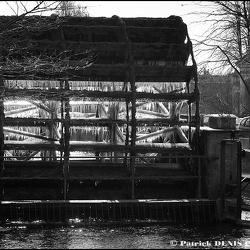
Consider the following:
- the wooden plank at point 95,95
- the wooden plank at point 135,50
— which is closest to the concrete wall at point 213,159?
the wooden plank at point 95,95

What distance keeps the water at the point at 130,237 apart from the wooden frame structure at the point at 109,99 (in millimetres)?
1612

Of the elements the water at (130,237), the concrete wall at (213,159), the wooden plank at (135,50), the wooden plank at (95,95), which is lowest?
the water at (130,237)

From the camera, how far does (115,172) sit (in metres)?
15.9

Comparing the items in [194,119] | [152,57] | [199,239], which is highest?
[152,57]

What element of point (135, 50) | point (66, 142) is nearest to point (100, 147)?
point (66, 142)

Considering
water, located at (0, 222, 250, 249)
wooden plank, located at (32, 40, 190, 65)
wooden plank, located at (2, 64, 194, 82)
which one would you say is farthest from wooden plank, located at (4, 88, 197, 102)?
water, located at (0, 222, 250, 249)

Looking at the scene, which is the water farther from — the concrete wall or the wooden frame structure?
the wooden frame structure

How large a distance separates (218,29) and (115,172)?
4797mm

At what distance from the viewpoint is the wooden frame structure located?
15.5 m

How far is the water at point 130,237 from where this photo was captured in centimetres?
1205

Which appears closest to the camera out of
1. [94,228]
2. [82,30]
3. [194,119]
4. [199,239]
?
[199,239]

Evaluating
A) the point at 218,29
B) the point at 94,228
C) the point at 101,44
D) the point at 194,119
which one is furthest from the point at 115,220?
the point at 218,29

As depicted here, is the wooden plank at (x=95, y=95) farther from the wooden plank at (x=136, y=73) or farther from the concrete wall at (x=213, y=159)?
the concrete wall at (x=213, y=159)

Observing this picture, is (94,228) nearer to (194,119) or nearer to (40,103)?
(194,119)
